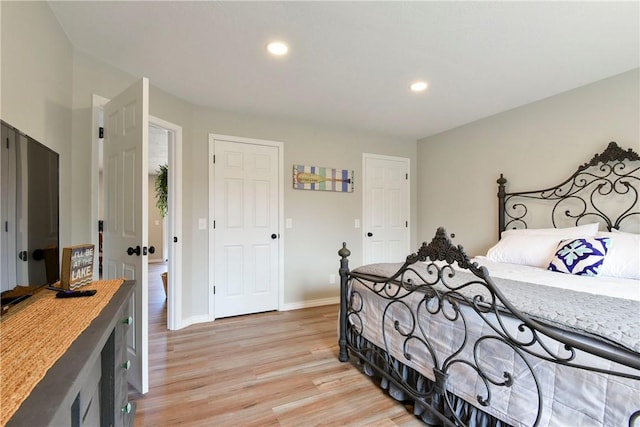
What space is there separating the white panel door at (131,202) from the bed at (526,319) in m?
1.37

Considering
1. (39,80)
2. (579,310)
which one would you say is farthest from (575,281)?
(39,80)

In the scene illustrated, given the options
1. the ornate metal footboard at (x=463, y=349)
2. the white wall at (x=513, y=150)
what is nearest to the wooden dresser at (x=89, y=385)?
the ornate metal footboard at (x=463, y=349)

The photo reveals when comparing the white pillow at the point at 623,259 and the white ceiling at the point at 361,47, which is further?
the white pillow at the point at 623,259

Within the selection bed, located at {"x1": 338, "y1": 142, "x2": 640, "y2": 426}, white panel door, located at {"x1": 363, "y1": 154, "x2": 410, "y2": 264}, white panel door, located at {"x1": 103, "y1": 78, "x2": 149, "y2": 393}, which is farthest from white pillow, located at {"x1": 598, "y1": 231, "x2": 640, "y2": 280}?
white panel door, located at {"x1": 103, "y1": 78, "x2": 149, "y2": 393}

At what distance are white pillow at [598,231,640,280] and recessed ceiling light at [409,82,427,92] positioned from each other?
1845 mm

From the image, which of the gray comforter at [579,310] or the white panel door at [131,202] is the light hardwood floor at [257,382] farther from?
the gray comforter at [579,310]

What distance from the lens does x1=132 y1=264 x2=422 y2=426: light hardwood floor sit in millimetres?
1640

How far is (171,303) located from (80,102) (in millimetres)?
1878

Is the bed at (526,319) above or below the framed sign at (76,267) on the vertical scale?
below

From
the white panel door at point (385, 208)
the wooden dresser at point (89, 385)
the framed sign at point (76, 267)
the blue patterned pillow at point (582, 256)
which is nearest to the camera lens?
the wooden dresser at point (89, 385)

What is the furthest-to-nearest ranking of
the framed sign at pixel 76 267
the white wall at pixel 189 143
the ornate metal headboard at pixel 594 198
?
the ornate metal headboard at pixel 594 198 → the white wall at pixel 189 143 → the framed sign at pixel 76 267

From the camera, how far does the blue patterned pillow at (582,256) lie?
1.98m

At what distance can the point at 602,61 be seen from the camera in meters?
2.19

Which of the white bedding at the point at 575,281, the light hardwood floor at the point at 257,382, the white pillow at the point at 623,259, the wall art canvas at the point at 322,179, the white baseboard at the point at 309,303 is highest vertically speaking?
the wall art canvas at the point at 322,179
